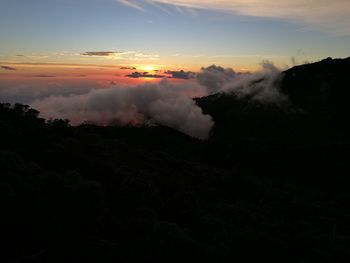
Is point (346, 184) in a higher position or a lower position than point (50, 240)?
lower

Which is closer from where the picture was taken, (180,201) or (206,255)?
(206,255)

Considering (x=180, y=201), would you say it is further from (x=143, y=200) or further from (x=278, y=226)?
(x=278, y=226)

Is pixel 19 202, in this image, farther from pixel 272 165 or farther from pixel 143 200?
pixel 272 165

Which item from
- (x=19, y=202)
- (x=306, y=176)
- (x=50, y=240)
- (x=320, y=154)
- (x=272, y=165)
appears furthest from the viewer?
(x=320, y=154)

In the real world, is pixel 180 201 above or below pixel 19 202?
below

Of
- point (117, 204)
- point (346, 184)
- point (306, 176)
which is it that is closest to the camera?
point (117, 204)

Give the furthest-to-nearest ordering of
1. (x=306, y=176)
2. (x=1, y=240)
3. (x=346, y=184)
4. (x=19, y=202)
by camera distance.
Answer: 1. (x=306, y=176)
2. (x=346, y=184)
3. (x=19, y=202)
4. (x=1, y=240)

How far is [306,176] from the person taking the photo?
286 ft

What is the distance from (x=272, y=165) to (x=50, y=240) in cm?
8610

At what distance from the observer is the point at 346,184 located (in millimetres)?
75250

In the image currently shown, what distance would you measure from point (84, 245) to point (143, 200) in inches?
302

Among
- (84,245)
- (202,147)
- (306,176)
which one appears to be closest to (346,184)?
(306,176)

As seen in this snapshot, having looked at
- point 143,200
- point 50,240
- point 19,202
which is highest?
point 19,202

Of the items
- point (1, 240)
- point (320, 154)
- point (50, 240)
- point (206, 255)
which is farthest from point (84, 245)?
point (320, 154)
